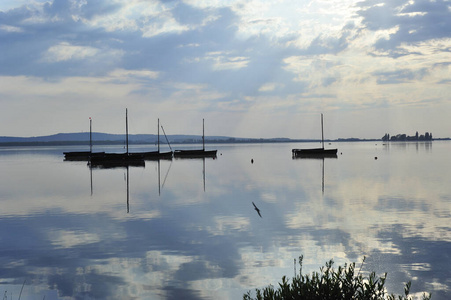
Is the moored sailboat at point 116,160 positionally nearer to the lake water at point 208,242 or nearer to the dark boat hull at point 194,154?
the dark boat hull at point 194,154

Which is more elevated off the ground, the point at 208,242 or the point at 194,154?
the point at 194,154

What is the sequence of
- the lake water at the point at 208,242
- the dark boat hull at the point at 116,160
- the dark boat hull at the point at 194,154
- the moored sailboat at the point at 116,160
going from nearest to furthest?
the lake water at the point at 208,242 < the moored sailboat at the point at 116,160 < the dark boat hull at the point at 116,160 < the dark boat hull at the point at 194,154

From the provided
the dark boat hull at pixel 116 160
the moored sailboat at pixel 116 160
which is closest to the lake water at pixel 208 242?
the moored sailboat at pixel 116 160

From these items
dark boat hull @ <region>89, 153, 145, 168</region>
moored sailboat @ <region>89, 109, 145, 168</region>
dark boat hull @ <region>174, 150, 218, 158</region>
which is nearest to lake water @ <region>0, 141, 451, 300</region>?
moored sailboat @ <region>89, 109, 145, 168</region>

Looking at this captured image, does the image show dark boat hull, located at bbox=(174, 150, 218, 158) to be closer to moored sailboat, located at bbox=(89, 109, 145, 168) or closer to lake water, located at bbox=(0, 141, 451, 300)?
moored sailboat, located at bbox=(89, 109, 145, 168)

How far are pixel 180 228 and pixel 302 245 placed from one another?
7.09 metres

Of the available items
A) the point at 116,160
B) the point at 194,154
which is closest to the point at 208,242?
the point at 116,160

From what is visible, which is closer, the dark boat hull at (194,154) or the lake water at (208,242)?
the lake water at (208,242)

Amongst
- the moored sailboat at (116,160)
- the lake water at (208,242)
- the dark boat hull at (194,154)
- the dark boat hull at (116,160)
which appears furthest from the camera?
the dark boat hull at (194,154)

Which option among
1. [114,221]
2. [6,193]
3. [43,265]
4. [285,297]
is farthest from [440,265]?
[6,193]

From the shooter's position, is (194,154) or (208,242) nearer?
(208,242)

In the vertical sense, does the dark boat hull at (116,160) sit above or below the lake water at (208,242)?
above

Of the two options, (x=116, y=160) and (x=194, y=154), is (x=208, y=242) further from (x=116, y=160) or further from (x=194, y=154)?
(x=194, y=154)

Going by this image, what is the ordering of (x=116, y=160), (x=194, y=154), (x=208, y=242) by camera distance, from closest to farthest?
(x=208, y=242), (x=116, y=160), (x=194, y=154)
